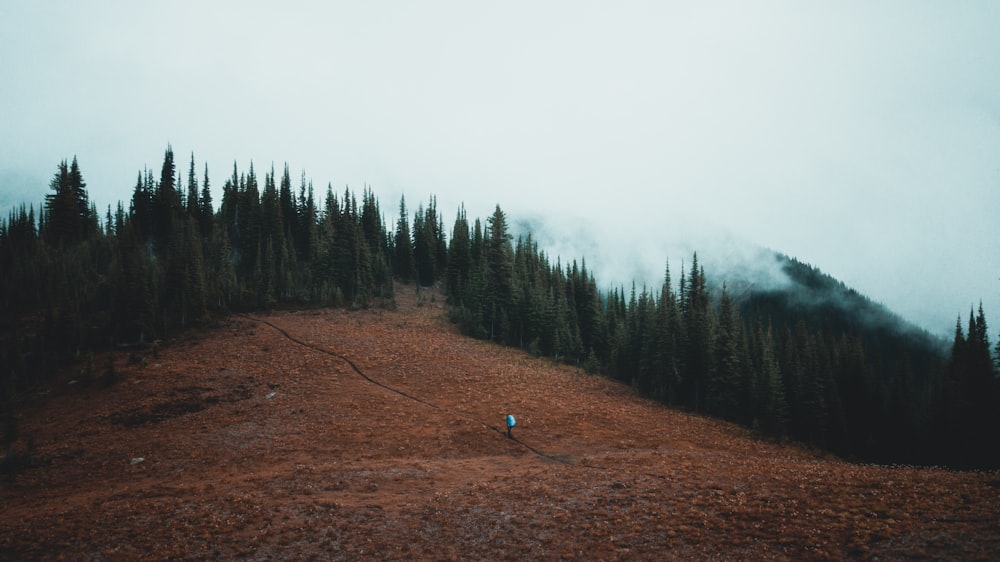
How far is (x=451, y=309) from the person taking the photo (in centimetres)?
8225

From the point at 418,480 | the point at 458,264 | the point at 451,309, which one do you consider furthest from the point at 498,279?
the point at 418,480

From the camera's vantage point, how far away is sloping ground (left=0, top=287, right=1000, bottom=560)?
17281 millimetres

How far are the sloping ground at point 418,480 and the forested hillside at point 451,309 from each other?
360 inches

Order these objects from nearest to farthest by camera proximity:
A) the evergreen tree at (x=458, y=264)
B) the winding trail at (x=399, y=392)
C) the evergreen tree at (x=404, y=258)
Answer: the winding trail at (x=399, y=392), the evergreen tree at (x=458, y=264), the evergreen tree at (x=404, y=258)

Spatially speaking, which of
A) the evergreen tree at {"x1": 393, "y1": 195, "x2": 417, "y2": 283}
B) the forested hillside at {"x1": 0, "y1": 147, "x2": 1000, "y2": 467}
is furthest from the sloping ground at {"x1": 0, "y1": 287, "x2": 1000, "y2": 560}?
the evergreen tree at {"x1": 393, "y1": 195, "x2": 417, "y2": 283}

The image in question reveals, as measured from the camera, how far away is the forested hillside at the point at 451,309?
165 feet

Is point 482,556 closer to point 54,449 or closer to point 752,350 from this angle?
point 54,449

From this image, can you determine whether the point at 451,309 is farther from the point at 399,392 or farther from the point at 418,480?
the point at 418,480

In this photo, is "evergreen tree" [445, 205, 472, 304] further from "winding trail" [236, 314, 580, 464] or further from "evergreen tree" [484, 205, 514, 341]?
"winding trail" [236, 314, 580, 464]

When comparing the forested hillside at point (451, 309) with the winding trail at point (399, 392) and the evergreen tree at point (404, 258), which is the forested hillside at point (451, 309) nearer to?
the evergreen tree at point (404, 258)

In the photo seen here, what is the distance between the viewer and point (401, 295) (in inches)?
3664

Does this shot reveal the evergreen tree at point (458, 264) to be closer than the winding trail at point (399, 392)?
No

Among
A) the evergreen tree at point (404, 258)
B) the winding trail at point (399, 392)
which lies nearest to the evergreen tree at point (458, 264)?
the evergreen tree at point (404, 258)

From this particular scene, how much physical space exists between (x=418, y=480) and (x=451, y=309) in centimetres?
5706
